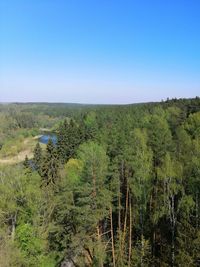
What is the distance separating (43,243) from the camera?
26.4 meters

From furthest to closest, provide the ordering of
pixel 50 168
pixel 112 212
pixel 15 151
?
1. pixel 15 151
2. pixel 50 168
3. pixel 112 212

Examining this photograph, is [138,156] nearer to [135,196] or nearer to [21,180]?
[135,196]

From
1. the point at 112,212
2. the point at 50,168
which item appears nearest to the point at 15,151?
the point at 50,168

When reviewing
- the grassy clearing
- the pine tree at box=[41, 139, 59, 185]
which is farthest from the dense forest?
the grassy clearing

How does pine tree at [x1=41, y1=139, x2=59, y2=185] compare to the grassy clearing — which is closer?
pine tree at [x1=41, y1=139, x2=59, y2=185]

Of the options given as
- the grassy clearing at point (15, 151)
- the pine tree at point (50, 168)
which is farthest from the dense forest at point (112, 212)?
the grassy clearing at point (15, 151)

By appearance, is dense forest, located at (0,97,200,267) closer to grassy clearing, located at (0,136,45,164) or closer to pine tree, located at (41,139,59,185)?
pine tree, located at (41,139,59,185)

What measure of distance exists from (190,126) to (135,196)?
69.9 ft

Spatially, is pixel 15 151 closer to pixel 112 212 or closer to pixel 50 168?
pixel 50 168

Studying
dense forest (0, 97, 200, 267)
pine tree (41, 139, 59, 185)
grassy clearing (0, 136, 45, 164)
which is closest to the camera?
dense forest (0, 97, 200, 267)

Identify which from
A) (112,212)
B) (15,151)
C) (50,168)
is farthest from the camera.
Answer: (15,151)

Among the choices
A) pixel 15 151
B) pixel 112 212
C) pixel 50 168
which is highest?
pixel 112 212

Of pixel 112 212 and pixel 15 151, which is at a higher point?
pixel 112 212

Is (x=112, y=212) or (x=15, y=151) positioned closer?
(x=112, y=212)
